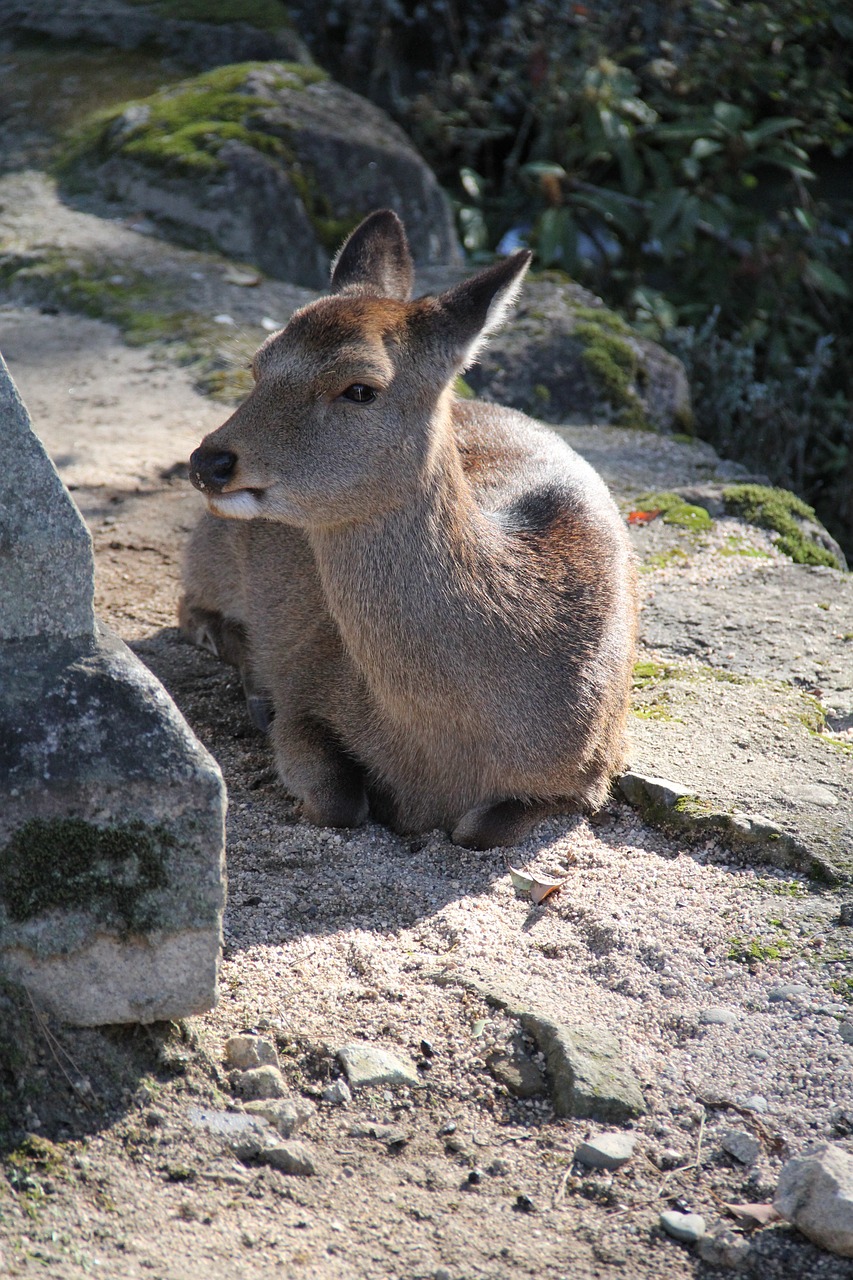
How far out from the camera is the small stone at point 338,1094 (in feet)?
9.06

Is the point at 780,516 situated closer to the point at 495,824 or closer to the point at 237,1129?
the point at 495,824

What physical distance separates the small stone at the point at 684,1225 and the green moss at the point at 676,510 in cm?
400

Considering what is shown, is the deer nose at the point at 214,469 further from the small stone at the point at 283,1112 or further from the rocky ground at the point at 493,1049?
the small stone at the point at 283,1112

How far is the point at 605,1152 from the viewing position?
268cm

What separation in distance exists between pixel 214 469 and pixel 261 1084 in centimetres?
173

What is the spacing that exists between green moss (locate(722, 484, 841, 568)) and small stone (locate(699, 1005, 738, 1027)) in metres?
3.28

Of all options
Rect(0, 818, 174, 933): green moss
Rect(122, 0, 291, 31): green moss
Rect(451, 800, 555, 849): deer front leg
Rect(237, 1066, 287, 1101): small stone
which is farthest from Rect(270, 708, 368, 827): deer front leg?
Rect(122, 0, 291, 31): green moss

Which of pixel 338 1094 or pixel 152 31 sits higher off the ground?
pixel 152 31

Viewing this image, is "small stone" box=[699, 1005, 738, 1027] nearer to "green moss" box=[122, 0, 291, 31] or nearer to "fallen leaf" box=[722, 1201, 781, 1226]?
"fallen leaf" box=[722, 1201, 781, 1226]

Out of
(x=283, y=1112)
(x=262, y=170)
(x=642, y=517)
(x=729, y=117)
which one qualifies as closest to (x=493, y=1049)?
(x=283, y=1112)

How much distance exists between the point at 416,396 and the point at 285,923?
155 centimetres

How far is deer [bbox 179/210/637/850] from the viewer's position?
382 cm

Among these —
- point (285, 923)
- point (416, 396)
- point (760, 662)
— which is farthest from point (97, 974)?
point (760, 662)

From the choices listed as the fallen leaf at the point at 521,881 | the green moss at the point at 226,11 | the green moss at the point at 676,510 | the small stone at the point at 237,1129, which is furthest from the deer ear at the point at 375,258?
the green moss at the point at 226,11
